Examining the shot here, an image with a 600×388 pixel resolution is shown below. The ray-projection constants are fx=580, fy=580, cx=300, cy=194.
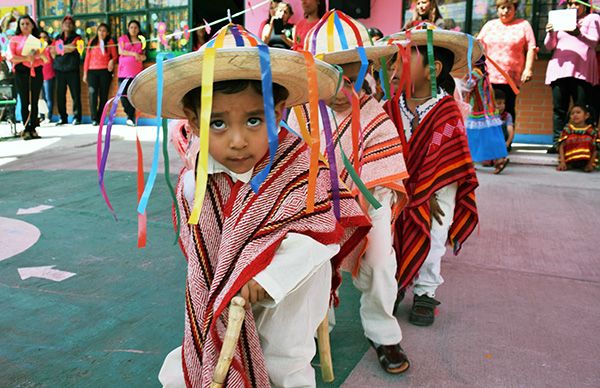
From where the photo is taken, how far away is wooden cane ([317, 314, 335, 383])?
2168mm

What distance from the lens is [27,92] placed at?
9.67 m

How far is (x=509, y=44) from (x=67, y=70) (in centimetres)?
912

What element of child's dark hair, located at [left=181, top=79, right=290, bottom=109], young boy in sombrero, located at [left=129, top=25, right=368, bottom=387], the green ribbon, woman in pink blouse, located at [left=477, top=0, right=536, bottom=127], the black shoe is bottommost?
the black shoe

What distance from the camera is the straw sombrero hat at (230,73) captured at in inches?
59.4

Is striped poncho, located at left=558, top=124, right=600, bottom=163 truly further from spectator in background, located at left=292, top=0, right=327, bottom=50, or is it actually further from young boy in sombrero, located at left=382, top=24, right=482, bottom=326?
young boy in sombrero, located at left=382, top=24, right=482, bottom=326

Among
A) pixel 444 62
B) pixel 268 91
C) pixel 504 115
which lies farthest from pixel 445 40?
pixel 504 115

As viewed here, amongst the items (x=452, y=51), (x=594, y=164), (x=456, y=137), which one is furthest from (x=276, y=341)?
(x=594, y=164)

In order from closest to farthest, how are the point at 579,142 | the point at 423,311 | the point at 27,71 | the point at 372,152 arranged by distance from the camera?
the point at 372,152, the point at 423,311, the point at 579,142, the point at 27,71

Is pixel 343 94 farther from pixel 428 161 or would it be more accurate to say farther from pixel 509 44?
pixel 509 44

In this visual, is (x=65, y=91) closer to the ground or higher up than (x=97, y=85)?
closer to the ground

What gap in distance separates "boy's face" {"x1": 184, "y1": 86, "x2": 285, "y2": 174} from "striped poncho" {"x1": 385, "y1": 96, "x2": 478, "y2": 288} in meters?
1.24

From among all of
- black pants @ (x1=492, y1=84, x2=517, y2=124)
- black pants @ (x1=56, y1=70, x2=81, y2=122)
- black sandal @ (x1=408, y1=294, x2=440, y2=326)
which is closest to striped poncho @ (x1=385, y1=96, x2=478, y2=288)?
black sandal @ (x1=408, y1=294, x2=440, y2=326)

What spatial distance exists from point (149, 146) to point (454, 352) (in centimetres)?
698

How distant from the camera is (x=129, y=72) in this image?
1125 centimetres
